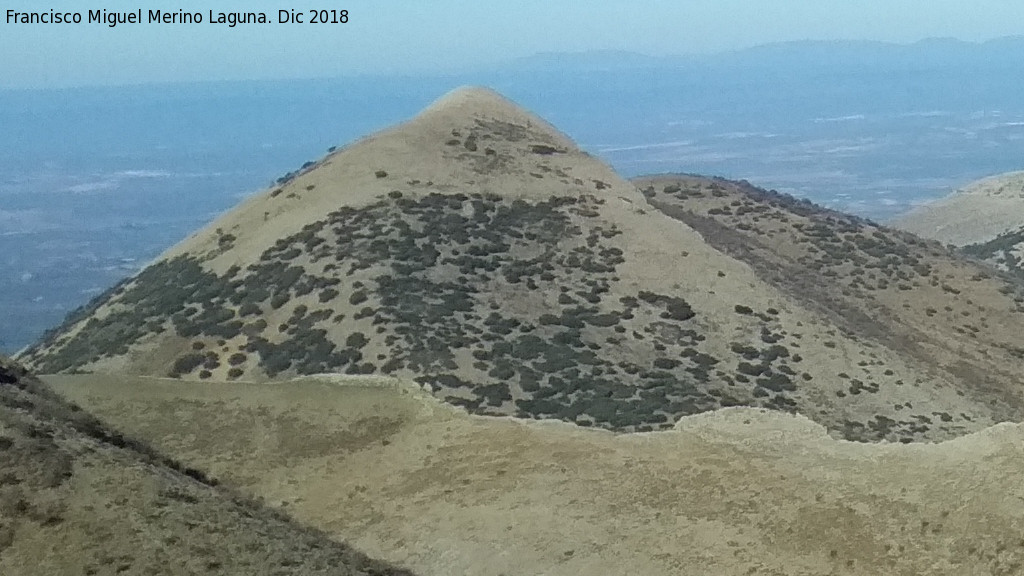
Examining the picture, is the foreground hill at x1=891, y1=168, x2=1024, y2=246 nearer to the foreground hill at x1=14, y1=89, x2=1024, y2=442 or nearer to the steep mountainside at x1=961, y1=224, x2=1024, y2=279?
the steep mountainside at x1=961, y1=224, x2=1024, y2=279

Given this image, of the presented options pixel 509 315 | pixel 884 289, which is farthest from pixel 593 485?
pixel 884 289

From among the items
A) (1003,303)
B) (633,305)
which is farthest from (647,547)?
(1003,303)

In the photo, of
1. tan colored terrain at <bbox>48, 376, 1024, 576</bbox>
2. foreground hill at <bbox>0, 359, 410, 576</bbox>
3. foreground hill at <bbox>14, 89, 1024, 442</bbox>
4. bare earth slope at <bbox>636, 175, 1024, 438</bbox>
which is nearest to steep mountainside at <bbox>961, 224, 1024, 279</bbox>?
bare earth slope at <bbox>636, 175, 1024, 438</bbox>

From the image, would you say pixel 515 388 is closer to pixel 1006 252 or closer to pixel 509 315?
pixel 509 315

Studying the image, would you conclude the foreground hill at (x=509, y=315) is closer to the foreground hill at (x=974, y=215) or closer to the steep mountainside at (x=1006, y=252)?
the steep mountainside at (x=1006, y=252)

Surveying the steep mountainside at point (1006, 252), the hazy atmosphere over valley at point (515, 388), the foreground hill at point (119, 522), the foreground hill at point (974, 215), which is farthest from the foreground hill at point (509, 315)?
the foreground hill at point (974, 215)

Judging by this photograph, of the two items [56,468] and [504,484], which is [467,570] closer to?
[504,484]
